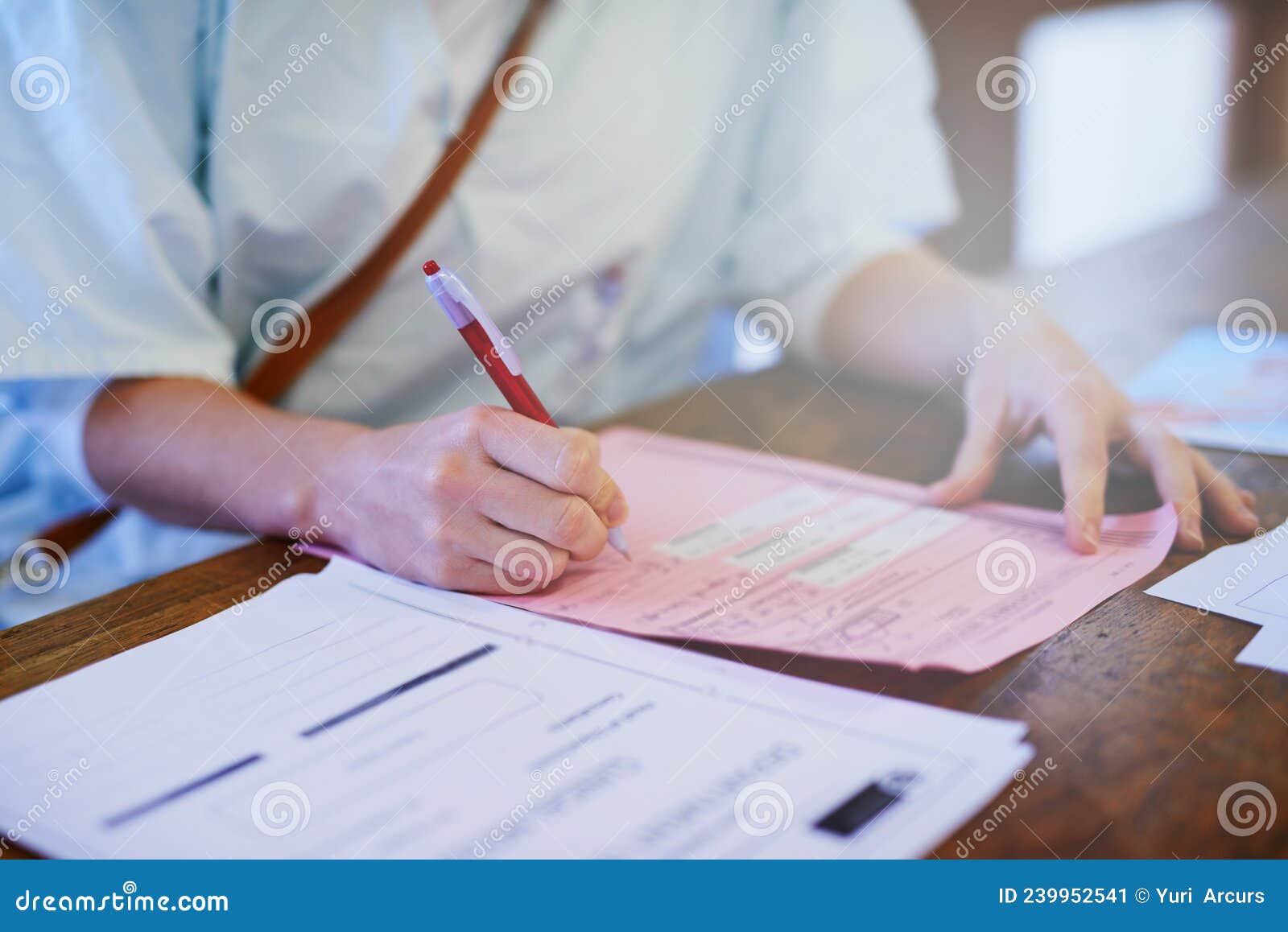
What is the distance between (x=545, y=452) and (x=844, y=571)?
20 cm

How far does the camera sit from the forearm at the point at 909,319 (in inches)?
37.1

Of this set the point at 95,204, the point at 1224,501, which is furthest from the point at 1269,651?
the point at 95,204

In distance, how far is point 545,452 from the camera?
23.7 inches

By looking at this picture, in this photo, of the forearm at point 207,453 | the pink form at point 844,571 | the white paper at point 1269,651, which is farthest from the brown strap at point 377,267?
the white paper at point 1269,651

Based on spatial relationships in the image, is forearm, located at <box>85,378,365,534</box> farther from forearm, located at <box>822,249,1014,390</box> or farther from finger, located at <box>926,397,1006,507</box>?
forearm, located at <box>822,249,1014,390</box>

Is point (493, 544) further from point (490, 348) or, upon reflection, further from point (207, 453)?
point (207, 453)

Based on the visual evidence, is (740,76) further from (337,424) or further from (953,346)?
(337,424)

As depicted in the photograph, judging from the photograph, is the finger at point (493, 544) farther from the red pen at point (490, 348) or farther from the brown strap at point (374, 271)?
the brown strap at point (374, 271)

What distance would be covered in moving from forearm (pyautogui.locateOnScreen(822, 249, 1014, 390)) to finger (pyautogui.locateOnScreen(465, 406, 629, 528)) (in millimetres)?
444

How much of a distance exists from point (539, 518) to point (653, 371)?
0.68 metres

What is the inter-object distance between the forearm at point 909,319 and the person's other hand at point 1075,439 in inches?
3.4

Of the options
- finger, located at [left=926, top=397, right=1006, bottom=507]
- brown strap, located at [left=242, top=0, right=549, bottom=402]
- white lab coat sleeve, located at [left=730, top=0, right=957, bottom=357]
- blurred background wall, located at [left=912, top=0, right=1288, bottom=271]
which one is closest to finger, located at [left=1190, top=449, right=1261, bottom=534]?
finger, located at [left=926, top=397, right=1006, bottom=507]

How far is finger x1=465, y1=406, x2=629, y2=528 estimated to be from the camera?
600 mm

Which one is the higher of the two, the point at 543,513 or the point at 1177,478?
the point at 543,513
